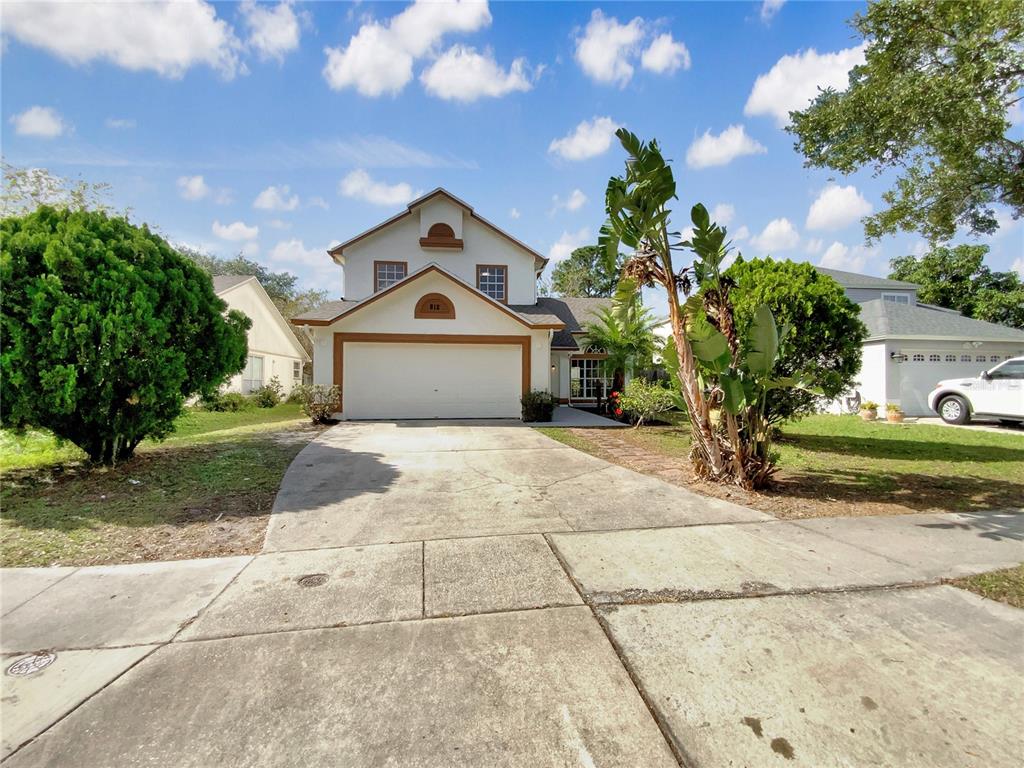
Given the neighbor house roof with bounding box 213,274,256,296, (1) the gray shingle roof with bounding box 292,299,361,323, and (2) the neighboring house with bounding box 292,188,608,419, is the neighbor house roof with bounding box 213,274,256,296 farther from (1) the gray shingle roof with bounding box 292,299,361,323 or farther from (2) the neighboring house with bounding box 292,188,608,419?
(2) the neighboring house with bounding box 292,188,608,419

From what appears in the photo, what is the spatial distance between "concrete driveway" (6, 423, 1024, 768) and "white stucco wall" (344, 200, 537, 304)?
14173mm

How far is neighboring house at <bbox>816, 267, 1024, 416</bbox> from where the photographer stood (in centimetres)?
1595

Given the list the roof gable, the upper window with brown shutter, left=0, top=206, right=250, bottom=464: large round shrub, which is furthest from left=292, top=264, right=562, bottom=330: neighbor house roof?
the roof gable

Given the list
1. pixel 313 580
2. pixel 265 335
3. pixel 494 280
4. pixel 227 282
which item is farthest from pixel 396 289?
pixel 265 335

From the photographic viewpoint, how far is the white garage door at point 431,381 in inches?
557

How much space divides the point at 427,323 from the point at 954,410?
16932 millimetres

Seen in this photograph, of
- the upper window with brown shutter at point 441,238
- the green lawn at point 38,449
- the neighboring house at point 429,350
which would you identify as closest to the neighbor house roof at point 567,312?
the neighboring house at point 429,350

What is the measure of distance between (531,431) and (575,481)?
5259mm

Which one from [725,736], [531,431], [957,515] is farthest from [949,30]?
[725,736]

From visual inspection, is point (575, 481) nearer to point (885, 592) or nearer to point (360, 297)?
point (885, 592)

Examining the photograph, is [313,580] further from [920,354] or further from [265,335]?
[265,335]

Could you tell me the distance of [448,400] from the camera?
1457 cm

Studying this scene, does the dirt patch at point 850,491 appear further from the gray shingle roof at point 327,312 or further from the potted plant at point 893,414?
the gray shingle roof at point 327,312

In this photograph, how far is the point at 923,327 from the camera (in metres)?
16.5
